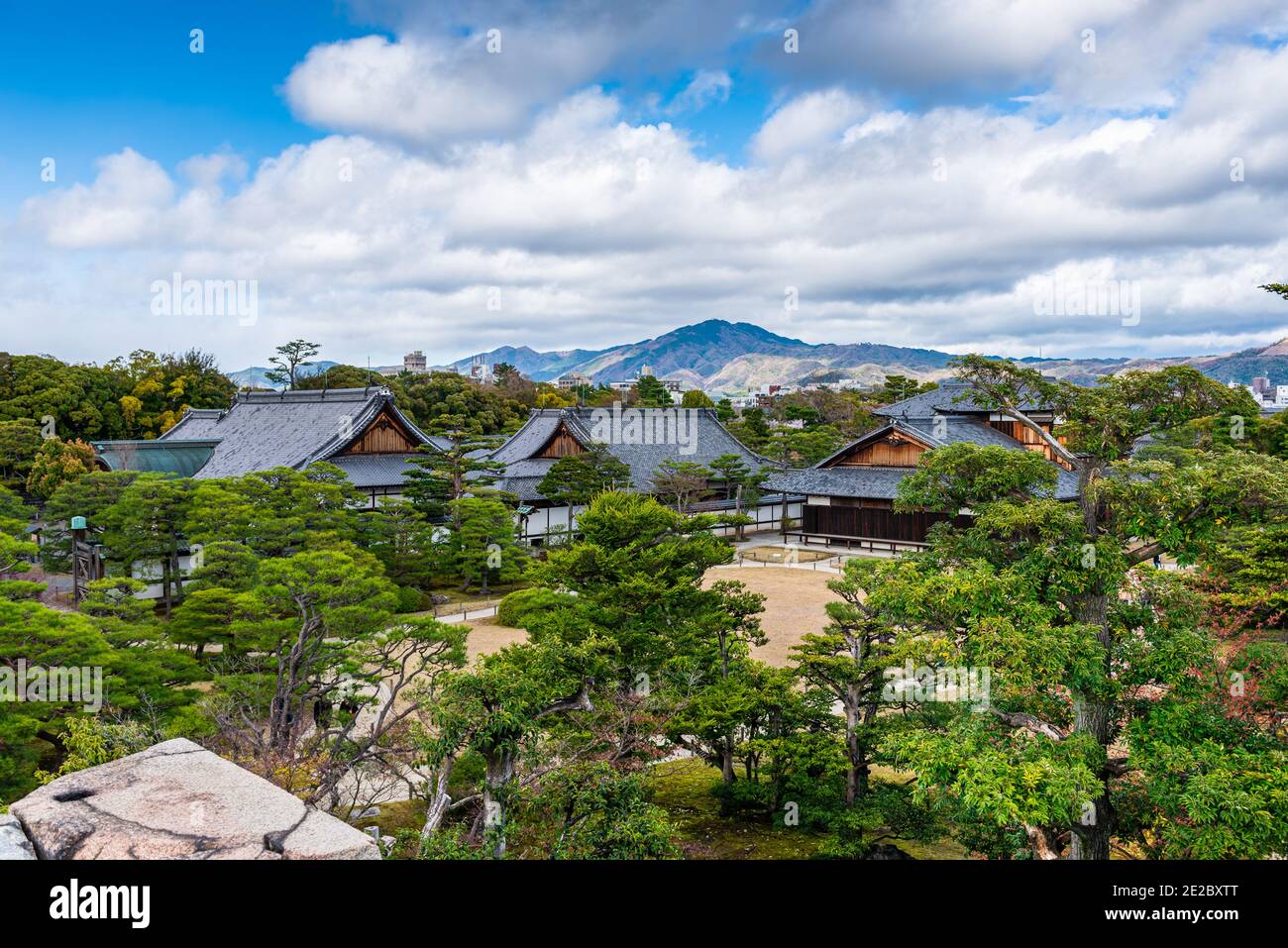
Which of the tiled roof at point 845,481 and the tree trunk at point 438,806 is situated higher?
the tiled roof at point 845,481

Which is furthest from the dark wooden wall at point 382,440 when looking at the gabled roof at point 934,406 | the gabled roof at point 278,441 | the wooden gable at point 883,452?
the gabled roof at point 934,406

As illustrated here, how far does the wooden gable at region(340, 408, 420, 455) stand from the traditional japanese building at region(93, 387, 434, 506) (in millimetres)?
39

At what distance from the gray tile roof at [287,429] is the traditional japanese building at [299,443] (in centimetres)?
4

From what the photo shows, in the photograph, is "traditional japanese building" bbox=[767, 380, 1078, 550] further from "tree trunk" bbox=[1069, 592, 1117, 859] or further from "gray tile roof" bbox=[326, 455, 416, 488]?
"tree trunk" bbox=[1069, 592, 1117, 859]

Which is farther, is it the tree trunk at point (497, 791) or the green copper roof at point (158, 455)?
the green copper roof at point (158, 455)

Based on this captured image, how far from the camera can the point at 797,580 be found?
27734mm

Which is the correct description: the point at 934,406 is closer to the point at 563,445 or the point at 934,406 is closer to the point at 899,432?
the point at 899,432

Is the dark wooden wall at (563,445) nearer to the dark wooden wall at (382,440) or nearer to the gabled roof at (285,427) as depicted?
the gabled roof at (285,427)

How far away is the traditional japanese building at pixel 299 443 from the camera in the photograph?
30.3m

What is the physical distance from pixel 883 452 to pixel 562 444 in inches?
Answer: 588

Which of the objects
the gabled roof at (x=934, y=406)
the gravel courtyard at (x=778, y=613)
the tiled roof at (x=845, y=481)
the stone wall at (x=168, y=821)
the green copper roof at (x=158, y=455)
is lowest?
the gravel courtyard at (x=778, y=613)

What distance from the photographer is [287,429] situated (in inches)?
1305
